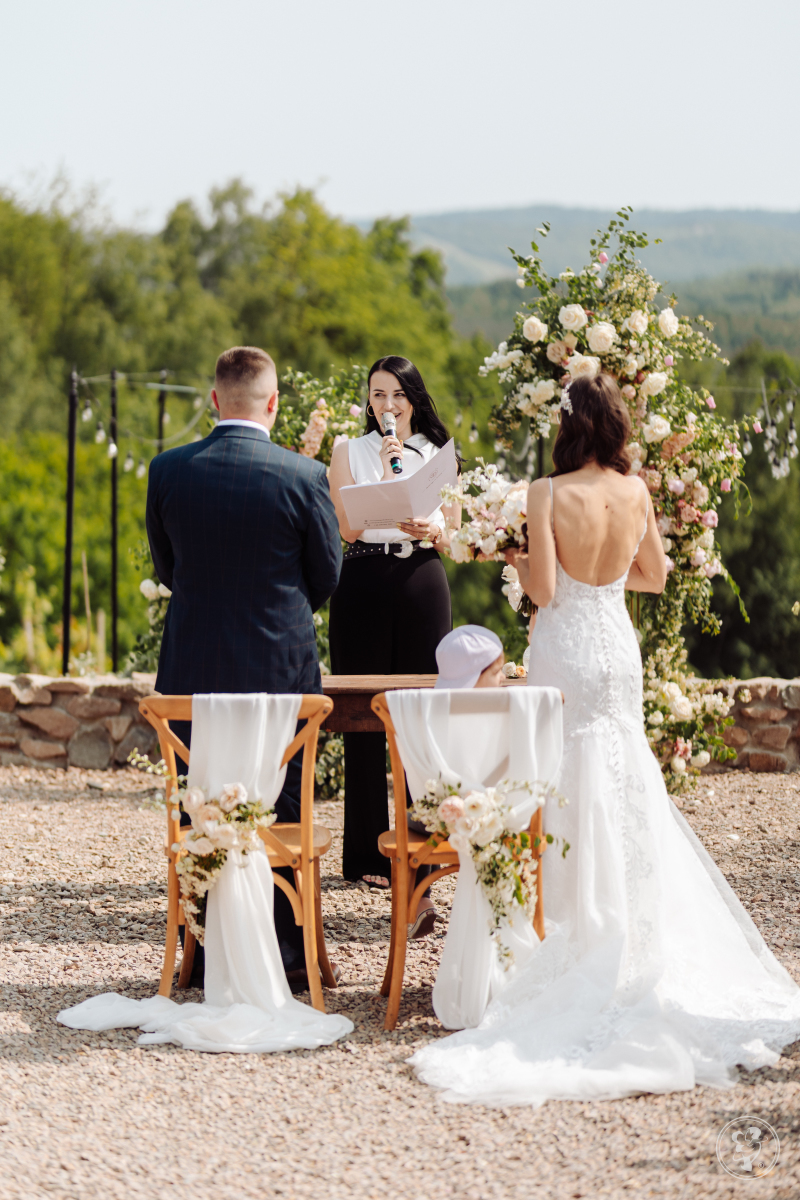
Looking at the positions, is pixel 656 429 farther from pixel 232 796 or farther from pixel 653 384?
pixel 232 796

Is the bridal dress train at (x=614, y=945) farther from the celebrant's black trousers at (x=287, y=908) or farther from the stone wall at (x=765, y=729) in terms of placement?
the stone wall at (x=765, y=729)

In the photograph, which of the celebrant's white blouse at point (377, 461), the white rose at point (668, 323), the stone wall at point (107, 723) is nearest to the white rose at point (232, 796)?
the celebrant's white blouse at point (377, 461)

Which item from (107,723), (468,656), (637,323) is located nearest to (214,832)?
(468,656)

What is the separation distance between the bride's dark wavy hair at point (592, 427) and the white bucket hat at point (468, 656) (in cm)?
53

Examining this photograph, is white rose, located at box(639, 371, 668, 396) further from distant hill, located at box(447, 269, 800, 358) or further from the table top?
distant hill, located at box(447, 269, 800, 358)

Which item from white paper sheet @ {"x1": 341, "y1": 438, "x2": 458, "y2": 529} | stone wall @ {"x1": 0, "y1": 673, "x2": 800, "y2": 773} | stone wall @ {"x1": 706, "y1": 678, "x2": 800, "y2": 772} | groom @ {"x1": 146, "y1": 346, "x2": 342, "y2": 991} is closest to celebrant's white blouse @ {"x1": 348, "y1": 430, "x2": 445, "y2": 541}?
white paper sheet @ {"x1": 341, "y1": 438, "x2": 458, "y2": 529}

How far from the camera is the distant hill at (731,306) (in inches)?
933

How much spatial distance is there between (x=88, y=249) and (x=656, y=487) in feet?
89.8

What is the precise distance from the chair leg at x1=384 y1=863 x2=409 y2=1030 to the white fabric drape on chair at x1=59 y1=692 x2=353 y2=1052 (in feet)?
0.40

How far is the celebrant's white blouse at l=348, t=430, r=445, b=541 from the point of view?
170 inches

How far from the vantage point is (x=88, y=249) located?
2998 cm

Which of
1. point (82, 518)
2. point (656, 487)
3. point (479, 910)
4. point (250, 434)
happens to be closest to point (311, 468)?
point (250, 434)

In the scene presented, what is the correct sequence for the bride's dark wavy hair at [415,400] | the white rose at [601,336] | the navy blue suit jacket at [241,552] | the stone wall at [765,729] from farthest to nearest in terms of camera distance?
1. the stone wall at [765,729]
2. the white rose at [601,336]
3. the bride's dark wavy hair at [415,400]
4. the navy blue suit jacket at [241,552]

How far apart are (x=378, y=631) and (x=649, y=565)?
1.25m
